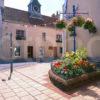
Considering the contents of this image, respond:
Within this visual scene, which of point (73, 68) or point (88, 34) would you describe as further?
point (88, 34)

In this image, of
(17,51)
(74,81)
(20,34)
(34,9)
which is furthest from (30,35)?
(74,81)

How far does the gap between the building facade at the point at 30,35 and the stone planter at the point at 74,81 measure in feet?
51.5

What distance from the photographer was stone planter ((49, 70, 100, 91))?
23.5ft

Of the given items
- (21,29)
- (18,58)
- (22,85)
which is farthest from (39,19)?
(22,85)

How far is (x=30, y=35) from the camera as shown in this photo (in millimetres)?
24703

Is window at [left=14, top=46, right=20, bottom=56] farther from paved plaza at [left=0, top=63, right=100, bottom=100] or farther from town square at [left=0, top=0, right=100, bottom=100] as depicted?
paved plaza at [left=0, top=63, right=100, bottom=100]

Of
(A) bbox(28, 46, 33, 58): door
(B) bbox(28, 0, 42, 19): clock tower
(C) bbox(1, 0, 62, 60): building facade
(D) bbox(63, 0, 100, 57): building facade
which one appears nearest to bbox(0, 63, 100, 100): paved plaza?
(D) bbox(63, 0, 100, 57): building facade

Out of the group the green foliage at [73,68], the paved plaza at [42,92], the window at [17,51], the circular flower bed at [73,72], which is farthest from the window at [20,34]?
the paved plaza at [42,92]

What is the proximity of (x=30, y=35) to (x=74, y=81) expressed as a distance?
1808 centimetres

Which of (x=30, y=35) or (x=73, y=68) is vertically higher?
(x=30, y=35)

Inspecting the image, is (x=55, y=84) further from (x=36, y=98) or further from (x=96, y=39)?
(x=96, y=39)

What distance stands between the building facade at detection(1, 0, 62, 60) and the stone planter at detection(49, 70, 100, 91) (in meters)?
15.7

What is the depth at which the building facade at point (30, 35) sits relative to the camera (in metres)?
22.9

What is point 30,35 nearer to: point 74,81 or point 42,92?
point 74,81
